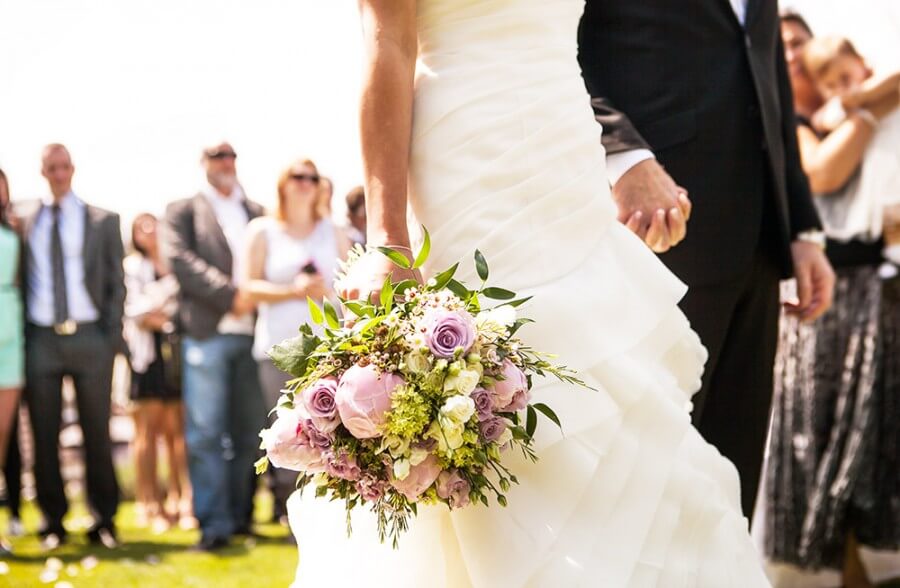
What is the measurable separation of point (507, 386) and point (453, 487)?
0.19m

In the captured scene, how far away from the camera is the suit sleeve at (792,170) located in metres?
3.35

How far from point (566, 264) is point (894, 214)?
10.2ft

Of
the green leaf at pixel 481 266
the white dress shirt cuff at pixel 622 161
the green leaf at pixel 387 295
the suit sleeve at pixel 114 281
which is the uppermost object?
the white dress shirt cuff at pixel 622 161

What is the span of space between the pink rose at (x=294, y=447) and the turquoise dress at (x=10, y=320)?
20.4 ft

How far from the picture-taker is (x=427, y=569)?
86.1 inches

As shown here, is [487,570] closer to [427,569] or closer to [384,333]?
[427,569]

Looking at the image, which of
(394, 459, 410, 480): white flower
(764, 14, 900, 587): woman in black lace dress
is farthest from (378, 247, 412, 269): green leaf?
(764, 14, 900, 587): woman in black lace dress

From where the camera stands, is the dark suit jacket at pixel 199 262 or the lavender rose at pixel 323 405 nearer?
the lavender rose at pixel 323 405

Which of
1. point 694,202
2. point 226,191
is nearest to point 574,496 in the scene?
point 694,202

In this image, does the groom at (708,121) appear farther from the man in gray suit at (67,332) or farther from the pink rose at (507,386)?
the man in gray suit at (67,332)

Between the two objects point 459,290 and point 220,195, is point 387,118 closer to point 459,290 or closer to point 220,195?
point 459,290

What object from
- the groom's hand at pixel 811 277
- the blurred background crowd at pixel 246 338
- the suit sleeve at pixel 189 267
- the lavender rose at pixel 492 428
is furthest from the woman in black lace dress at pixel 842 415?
the suit sleeve at pixel 189 267

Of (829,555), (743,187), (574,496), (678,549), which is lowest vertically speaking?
(829,555)

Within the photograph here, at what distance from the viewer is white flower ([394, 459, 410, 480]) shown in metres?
1.95
